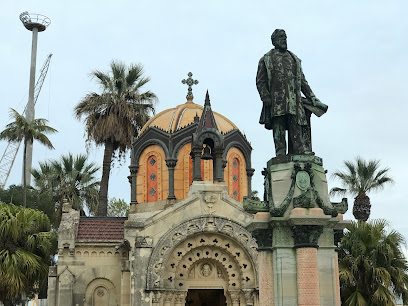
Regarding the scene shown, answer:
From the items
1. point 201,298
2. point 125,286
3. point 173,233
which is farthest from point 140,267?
point 201,298

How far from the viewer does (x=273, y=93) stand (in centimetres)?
1314

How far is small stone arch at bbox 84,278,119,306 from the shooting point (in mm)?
29875

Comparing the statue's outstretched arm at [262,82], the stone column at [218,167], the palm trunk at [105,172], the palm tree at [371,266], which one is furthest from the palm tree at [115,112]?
the statue's outstretched arm at [262,82]

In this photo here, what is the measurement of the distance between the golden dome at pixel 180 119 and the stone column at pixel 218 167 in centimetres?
349

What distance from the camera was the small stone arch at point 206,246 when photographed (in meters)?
28.5

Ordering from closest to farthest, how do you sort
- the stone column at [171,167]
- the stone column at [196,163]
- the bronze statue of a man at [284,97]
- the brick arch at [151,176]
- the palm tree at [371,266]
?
the bronze statue of a man at [284,97] → the palm tree at [371,266] → the stone column at [196,163] → the stone column at [171,167] → the brick arch at [151,176]

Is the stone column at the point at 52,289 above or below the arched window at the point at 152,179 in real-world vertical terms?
below

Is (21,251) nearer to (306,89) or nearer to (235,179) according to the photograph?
(235,179)

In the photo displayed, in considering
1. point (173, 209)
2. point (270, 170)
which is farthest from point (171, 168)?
point (270, 170)

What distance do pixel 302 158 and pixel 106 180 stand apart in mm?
32453

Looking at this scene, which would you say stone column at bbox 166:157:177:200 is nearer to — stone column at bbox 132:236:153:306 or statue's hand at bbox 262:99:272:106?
stone column at bbox 132:236:153:306

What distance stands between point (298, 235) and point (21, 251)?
70.1ft

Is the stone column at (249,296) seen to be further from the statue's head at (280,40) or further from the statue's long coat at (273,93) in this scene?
the statue's head at (280,40)

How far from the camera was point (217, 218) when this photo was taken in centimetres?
2914
